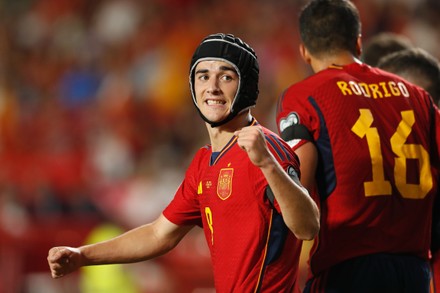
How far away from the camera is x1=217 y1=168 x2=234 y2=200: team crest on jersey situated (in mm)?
4492

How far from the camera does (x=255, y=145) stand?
389cm

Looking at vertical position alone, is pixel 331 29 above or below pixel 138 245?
above

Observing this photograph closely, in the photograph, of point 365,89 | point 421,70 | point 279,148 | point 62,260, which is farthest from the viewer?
point 421,70

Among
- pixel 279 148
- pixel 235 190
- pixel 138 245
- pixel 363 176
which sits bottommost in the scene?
pixel 138 245

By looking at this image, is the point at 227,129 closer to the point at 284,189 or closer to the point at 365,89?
the point at 284,189

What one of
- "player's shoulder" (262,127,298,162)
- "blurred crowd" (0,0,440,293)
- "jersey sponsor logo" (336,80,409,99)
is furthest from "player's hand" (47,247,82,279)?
"blurred crowd" (0,0,440,293)

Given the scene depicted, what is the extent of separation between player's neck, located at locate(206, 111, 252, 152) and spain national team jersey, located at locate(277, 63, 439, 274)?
412 mm

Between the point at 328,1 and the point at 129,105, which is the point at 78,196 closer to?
the point at 129,105

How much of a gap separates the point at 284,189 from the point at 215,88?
72cm

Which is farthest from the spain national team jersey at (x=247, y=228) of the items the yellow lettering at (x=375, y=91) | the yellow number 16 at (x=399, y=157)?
the yellow lettering at (x=375, y=91)

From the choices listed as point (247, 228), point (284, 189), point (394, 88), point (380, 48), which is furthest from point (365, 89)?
point (380, 48)

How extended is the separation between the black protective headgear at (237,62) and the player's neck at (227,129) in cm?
6

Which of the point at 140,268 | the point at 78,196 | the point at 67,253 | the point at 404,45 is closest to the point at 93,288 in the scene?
the point at 140,268

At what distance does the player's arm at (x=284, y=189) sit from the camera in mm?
3906
